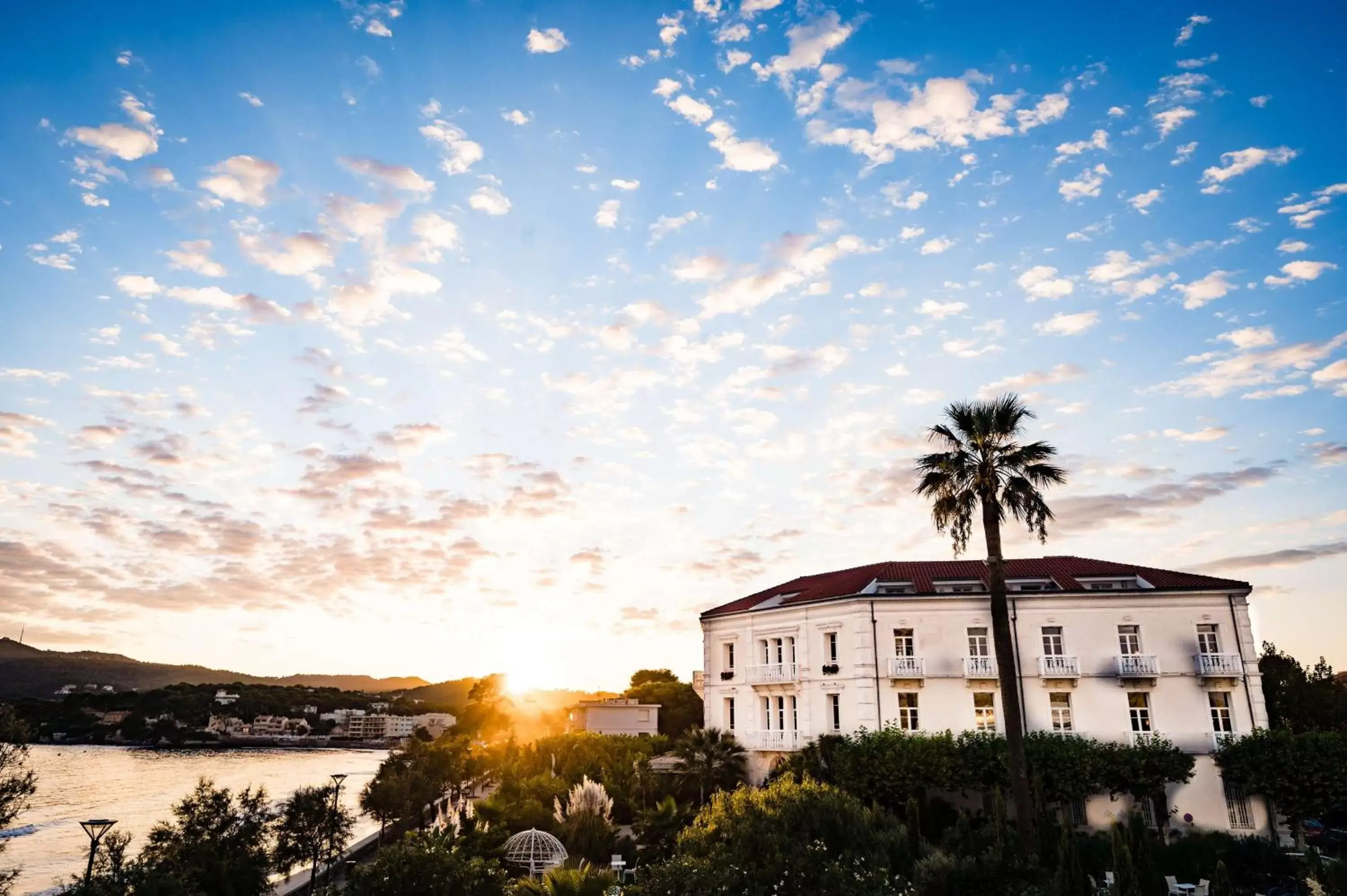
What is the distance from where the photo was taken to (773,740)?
39719 mm

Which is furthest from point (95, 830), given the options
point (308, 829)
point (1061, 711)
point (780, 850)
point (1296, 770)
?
point (1296, 770)

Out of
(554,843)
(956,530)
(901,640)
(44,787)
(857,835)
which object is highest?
(956,530)

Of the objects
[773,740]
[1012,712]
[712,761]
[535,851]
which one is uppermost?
[1012,712]

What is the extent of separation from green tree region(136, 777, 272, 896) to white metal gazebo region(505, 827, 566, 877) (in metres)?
8.32

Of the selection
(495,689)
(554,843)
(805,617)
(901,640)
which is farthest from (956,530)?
(495,689)

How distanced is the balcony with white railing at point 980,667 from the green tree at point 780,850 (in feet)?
56.7

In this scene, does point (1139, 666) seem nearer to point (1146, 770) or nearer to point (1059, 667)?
point (1059, 667)

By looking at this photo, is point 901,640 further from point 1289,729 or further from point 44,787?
point 44,787

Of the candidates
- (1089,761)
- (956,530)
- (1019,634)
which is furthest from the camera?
(1019,634)

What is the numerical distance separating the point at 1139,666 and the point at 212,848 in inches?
1409

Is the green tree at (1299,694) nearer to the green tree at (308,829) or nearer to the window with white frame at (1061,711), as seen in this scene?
the window with white frame at (1061,711)

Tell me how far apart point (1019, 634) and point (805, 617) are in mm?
9957

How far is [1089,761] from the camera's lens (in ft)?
107

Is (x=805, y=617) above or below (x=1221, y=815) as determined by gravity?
above
